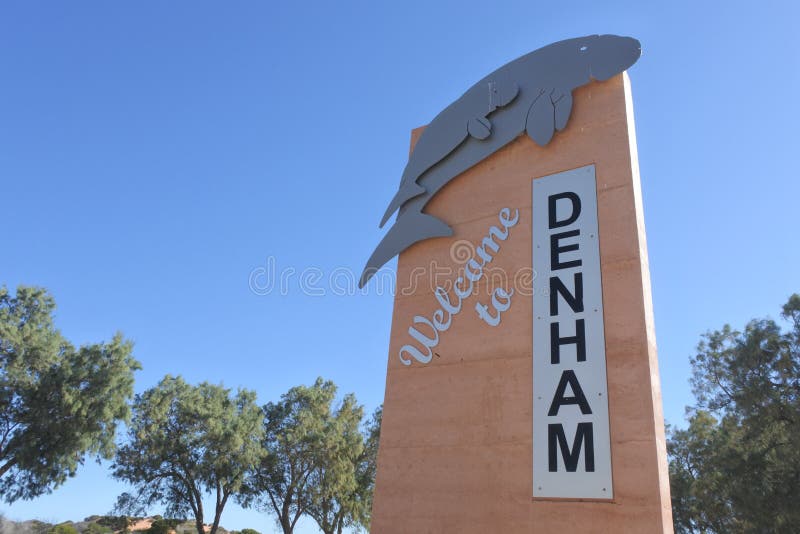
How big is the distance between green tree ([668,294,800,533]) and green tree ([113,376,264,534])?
19337 mm

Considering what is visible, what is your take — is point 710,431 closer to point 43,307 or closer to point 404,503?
point 404,503

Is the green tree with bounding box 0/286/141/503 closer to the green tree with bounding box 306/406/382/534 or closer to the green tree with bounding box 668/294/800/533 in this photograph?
the green tree with bounding box 306/406/382/534

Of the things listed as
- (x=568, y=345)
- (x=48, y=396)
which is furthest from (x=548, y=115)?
(x=48, y=396)

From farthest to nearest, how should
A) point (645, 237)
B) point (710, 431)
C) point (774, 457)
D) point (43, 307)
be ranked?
point (710, 431) → point (43, 307) → point (774, 457) → point (645, 237)

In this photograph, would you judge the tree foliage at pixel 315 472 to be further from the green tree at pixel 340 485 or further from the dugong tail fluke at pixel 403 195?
the dugong tail fluke at pixel 403 195

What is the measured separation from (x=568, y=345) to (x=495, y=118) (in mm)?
3671

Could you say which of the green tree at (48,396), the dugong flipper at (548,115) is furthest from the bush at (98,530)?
the dugong flipper at (548,115)

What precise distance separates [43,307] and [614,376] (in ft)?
71.2

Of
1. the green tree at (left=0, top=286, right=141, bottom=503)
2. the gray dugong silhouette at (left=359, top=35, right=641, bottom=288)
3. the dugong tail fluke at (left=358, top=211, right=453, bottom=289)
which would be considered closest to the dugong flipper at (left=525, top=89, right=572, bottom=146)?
the gray dugong silhouette at (left=359, top=35, right=641, bottom=288)

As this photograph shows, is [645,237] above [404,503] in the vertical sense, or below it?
above

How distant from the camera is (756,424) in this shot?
56.3 ft

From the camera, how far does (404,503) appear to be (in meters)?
6.72

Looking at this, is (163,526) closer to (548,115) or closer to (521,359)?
(521,359)

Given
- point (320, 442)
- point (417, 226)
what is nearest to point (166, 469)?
point (320, 442)
